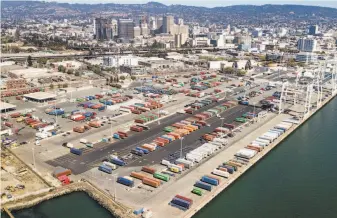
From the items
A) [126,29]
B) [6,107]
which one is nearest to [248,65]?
[6,107]

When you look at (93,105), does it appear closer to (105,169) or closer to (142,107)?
(142,107)

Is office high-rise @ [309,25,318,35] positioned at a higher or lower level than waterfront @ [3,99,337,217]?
higher

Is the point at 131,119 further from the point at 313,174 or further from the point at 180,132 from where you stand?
the point at 313,174

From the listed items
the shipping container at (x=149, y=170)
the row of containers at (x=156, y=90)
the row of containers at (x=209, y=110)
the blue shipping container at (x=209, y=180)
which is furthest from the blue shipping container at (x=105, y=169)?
the row of containers at (x=156, y=90)

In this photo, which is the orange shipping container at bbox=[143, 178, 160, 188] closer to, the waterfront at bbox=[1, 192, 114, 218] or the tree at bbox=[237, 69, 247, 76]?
the waterfront at bbox=[1, 192, 114, 218]

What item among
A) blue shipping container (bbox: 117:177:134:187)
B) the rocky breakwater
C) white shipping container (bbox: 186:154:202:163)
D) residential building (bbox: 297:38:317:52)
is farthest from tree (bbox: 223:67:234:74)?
the rocky breakwater

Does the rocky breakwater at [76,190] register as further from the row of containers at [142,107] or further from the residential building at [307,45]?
the residential building at [307,45]
